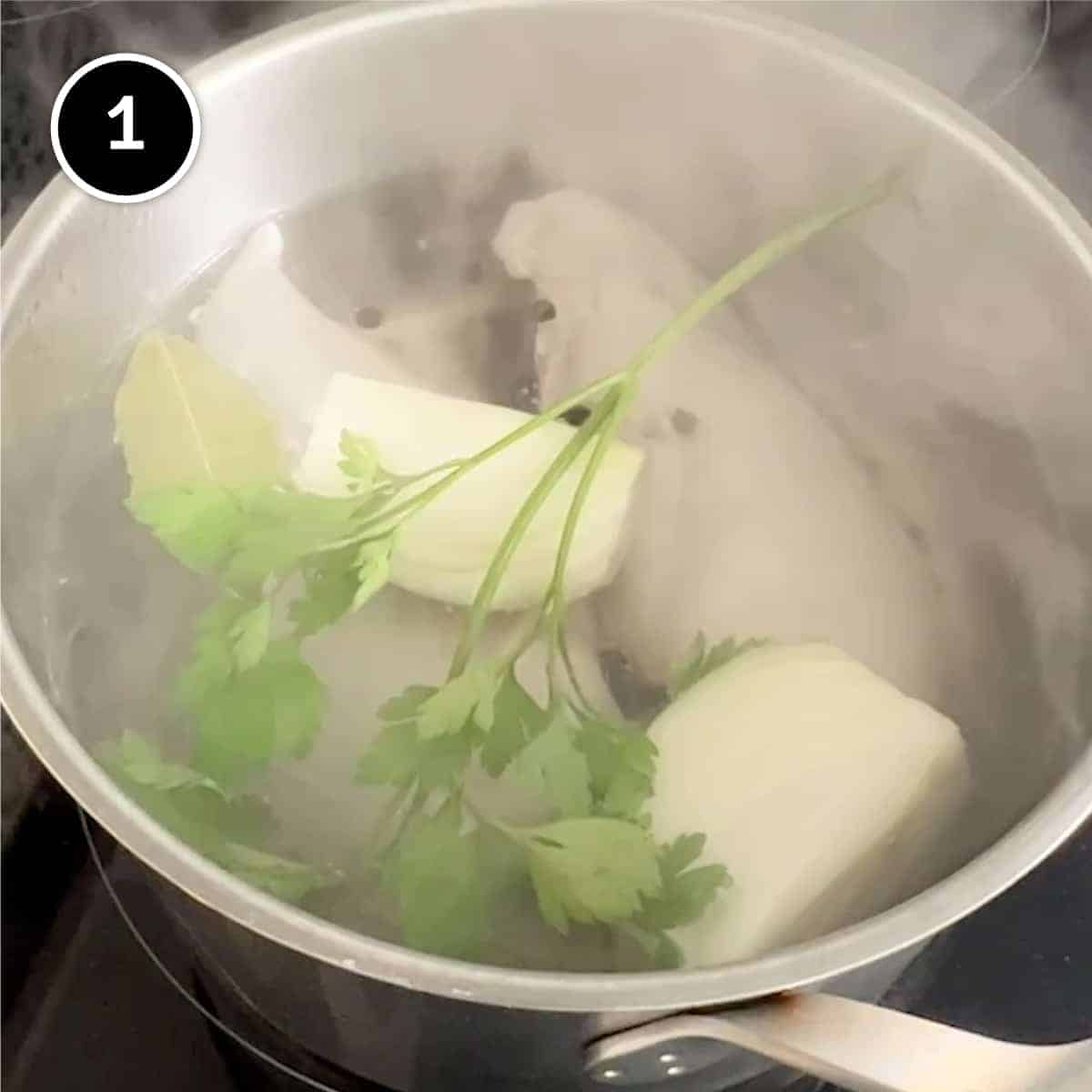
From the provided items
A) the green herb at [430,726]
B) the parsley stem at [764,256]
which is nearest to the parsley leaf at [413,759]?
the green herb at [430,726]

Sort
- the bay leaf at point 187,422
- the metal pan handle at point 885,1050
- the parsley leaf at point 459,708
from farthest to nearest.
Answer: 1. the bay leaf at point 187,422
2. the parsley leaf at point 459,708
3. the metal pan handle at point 885,1050

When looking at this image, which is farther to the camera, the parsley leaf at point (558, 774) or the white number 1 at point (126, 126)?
the white number 1 at point (126, 126)

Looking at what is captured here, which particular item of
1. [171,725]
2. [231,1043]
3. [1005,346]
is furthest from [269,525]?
[1005,346]

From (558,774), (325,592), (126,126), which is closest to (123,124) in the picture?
(126,126)

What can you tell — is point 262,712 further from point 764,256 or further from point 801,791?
point 764,256

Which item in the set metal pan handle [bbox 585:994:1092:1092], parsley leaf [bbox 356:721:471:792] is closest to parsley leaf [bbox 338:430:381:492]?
parsley leaf [bbox 356:721:471:792]

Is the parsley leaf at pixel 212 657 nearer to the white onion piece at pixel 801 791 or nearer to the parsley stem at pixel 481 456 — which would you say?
the parsley stem at pixel 481 456

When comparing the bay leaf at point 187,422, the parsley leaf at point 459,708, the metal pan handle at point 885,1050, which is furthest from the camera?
the bay leaf at point 187,422

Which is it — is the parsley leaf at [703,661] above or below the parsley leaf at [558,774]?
below
